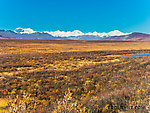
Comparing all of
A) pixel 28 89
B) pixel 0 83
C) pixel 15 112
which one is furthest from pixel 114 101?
pixel 0 83

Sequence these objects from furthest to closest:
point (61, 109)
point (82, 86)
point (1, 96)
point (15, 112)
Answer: point (82, 86), point (1, 96), point (61, 109), point (15, 112)

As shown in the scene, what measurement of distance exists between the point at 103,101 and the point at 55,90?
472 centimetres

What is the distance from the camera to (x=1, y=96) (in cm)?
818

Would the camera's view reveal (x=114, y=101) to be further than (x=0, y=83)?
No

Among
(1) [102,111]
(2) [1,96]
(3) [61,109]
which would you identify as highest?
(3) [61,109]

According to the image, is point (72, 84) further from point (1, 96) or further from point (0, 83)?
point (0, 83)

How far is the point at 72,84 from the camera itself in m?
10.5

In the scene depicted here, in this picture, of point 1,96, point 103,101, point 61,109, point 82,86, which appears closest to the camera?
point 61,109

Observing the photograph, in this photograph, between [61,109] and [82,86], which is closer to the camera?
[61,109]

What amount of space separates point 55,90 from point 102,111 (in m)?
5.16

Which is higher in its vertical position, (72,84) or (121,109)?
(121,109)

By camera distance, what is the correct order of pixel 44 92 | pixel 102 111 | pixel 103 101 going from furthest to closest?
pixel 44 92 → pixel 103 101 → pixel 102 111

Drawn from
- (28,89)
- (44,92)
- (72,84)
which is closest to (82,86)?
(72,84)

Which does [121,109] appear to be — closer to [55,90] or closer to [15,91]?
[55,90]
